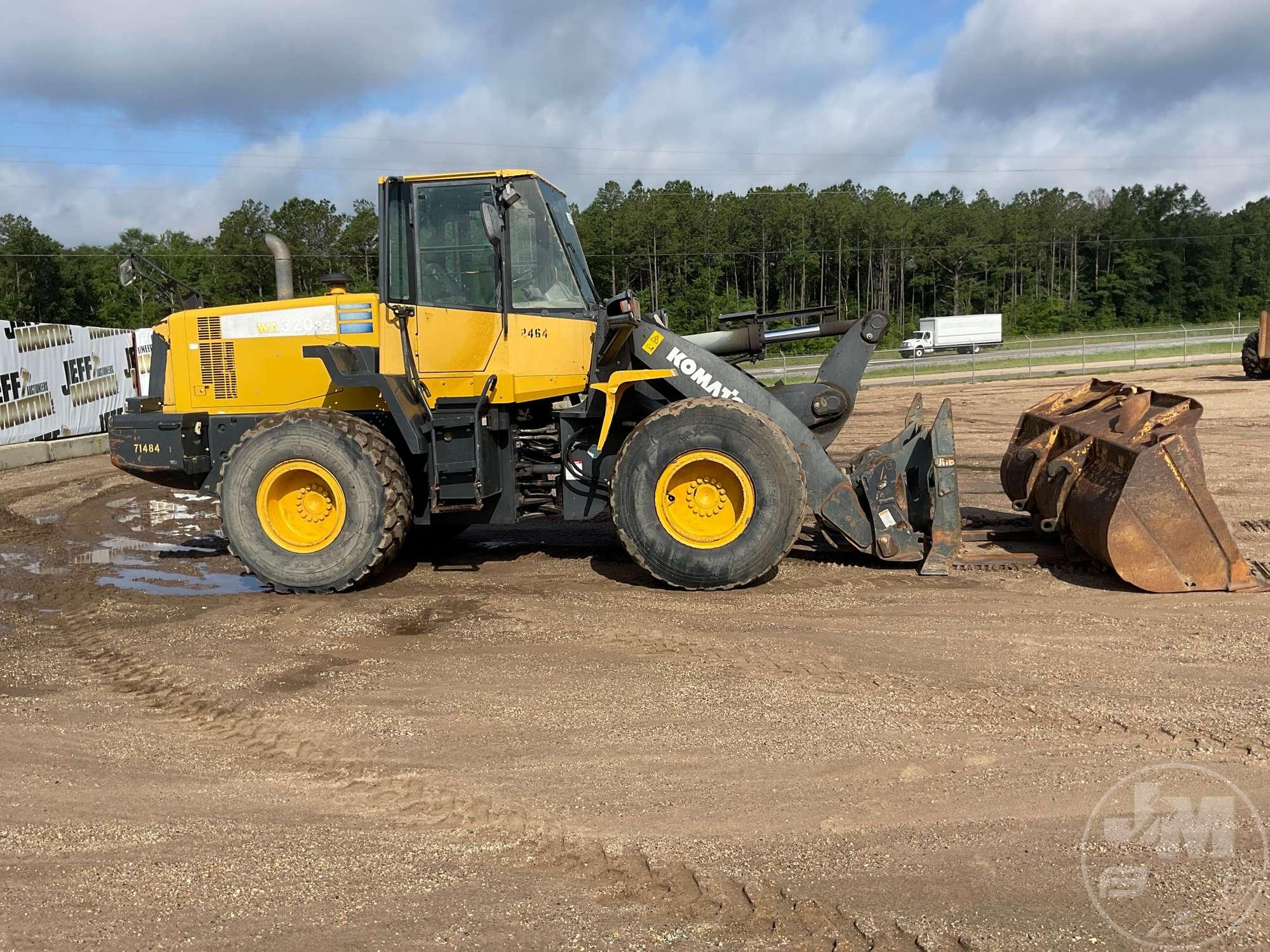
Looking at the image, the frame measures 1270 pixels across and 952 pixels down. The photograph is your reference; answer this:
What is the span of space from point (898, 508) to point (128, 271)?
19.7 ft

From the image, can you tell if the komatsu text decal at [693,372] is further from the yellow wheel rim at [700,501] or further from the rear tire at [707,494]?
the yellow wheel rim at [700,501]

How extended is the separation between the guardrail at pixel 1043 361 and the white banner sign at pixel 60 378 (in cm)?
1834

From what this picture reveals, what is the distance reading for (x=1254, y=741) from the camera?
4301 millimetres

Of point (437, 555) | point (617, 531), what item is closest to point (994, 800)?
point (617, 531)

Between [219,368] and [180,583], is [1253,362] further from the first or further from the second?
[180,583]

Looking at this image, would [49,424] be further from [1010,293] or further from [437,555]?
[1010,293]

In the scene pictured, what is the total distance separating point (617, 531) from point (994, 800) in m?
3.63

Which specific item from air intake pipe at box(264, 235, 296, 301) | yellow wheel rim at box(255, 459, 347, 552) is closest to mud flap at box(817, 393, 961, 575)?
yellow wheel rim at box(255, 459, 347, 552)

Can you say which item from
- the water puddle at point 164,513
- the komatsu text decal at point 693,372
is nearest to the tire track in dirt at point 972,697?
the komatsu text decal at point 693,372

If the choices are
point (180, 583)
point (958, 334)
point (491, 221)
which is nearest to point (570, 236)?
point (491, 221)

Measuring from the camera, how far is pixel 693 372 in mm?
7410

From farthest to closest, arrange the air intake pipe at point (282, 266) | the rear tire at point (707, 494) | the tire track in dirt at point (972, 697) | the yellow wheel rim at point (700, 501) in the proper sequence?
the air intake pipe at point (282, 266)
the yellow wheel rim at point (700, 501)
the rear tire at point (707, 494)
the tire track in dirt at point (972, 697)

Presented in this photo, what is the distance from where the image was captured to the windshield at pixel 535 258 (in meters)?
7.36

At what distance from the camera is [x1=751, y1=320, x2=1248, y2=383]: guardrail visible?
34094 mm
